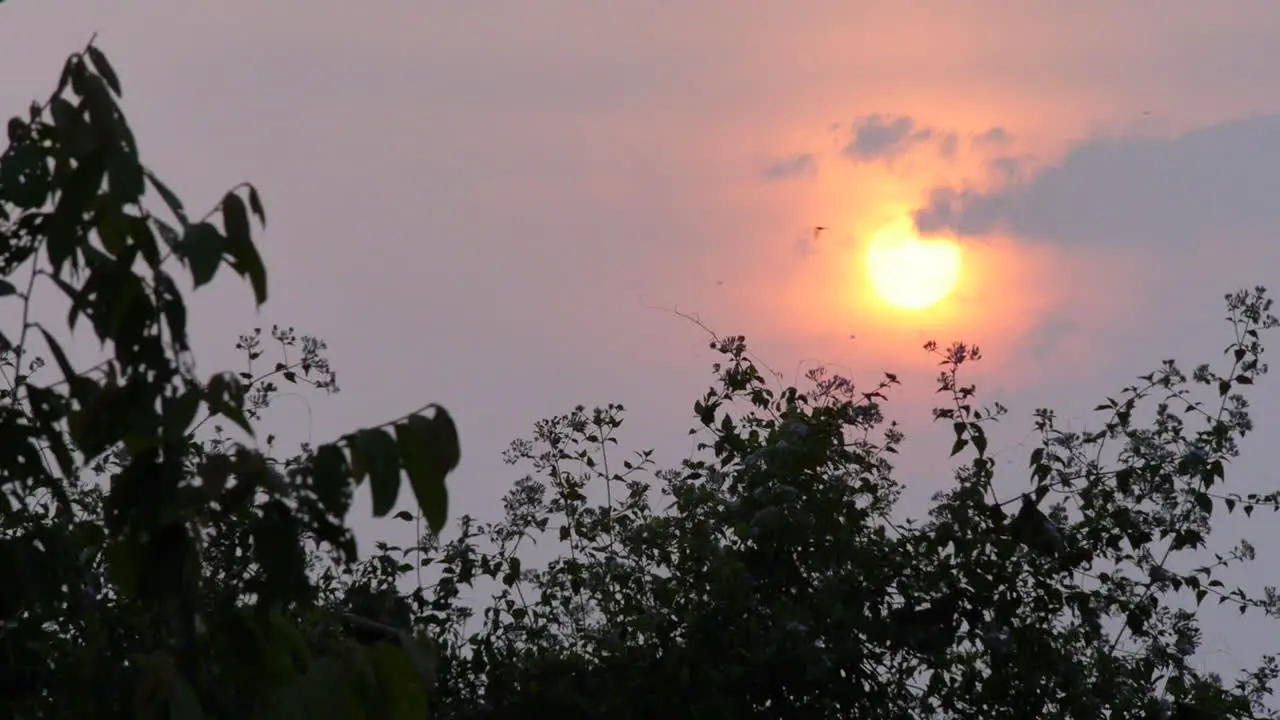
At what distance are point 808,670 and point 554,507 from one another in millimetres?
1637

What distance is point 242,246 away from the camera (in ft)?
6.42

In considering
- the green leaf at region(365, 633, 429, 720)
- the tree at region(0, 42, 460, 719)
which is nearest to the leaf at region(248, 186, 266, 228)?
the tree at region(0, 42, 460, 719)

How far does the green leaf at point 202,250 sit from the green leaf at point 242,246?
0.09 feet

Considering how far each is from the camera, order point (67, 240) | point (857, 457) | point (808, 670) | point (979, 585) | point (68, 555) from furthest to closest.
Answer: point (857, 457)
point (979, 585)
point (808, 670)
point (68, 555)
point (67, 240)

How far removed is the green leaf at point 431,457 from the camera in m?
1.79

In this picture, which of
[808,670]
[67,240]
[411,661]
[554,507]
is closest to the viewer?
[411,661]

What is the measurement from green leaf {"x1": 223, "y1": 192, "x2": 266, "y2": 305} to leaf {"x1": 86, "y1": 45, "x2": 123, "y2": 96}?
25 centimetres

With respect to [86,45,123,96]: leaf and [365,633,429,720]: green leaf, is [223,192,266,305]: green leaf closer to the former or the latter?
[86,45,123,96]: leaf

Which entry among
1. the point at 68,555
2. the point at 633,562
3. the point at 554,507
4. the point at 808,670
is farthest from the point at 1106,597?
the point at 68,555

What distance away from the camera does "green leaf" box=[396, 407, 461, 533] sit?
5.86 ft

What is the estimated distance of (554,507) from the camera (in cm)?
645

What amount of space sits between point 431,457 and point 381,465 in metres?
0.06

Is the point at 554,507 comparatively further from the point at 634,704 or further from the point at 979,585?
the point at 979,585

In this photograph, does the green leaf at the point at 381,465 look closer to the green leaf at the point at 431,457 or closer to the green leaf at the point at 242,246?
the green leaf at the point at 431,457
